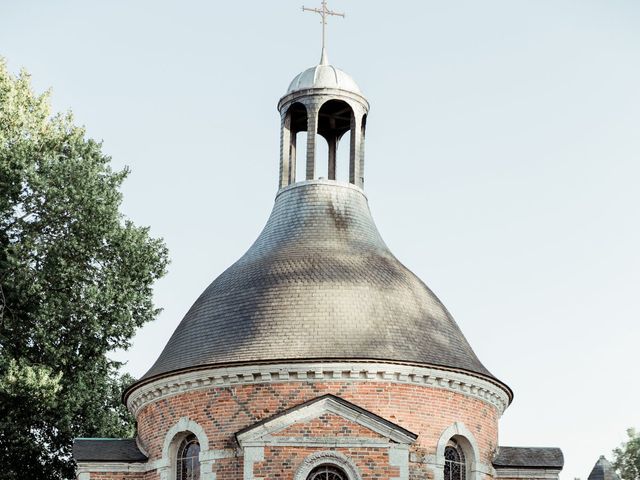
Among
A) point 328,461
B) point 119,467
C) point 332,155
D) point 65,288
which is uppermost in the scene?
point 332,155

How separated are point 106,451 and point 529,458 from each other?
10.1m

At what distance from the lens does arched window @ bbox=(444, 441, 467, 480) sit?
32.8m

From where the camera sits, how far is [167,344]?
3566 centimetres

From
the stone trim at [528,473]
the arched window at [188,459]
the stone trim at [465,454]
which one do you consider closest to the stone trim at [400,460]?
the stone trim at [465,454]

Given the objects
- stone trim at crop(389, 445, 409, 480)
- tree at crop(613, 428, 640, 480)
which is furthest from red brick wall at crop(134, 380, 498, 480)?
tree at crop(613, 428, 640, 480)

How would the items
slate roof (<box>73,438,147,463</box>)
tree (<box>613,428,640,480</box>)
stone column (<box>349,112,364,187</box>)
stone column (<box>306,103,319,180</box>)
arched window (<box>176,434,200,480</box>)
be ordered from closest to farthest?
arched window (<box>176,434,200,480</box>) < slate roof (<box>73,438,147,463</box>) < stone column (<box>306,103,319,180</box>) < stone column (<box>349,112,364,187</box>) < tree (<box>613,428,640,480</box>)

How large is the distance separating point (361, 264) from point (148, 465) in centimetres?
703

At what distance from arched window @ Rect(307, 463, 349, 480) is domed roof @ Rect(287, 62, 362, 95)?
38.0ft

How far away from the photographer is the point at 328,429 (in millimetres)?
31172

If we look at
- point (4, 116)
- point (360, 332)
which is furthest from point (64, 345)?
point (360, 332)

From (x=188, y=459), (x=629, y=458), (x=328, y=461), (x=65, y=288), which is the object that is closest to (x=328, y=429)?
(x=328, y=461)

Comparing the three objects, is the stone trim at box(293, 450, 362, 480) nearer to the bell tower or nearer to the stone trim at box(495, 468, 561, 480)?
the stone trim at box(495, 468, 561, 480)

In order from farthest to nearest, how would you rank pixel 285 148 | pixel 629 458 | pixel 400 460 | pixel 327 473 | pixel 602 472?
pixel 629 458, pixel 285 148, pixel 602 472, pixel 327 473, pixel 400 460

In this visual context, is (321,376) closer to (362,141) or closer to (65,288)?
(362,141)
